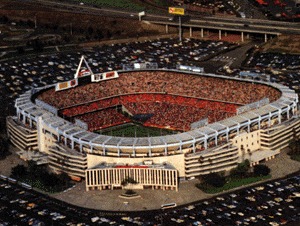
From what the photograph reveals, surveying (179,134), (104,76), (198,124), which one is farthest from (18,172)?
(104,76)

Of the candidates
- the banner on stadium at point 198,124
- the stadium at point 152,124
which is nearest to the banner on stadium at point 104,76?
the stadium at point 152,124

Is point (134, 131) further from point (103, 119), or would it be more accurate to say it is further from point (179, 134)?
point (179, 134)

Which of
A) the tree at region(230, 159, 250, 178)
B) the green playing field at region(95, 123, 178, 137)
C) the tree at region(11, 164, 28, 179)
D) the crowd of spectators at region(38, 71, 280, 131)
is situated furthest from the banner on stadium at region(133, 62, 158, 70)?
the tree at region(230, 159, 250, 178)

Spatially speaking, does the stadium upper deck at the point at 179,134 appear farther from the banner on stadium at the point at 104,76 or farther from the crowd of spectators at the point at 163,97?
the banner on stadium at the point at 104,76

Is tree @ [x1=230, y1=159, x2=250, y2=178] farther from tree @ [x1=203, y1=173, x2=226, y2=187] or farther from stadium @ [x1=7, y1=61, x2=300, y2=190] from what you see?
tree @ [x1=203, y1=173, x2=226, y2=187]

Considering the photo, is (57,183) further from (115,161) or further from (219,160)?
(219,160)

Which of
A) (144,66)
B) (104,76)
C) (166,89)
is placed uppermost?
(104,76)
